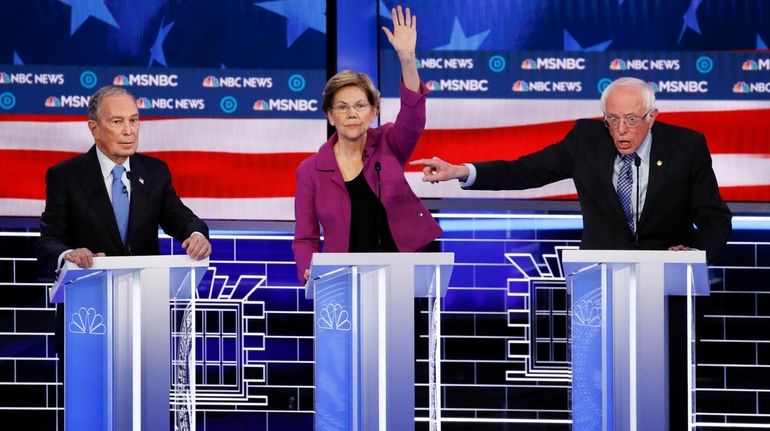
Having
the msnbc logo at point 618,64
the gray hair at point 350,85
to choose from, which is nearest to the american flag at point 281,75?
the msnbc logo at point 618,64

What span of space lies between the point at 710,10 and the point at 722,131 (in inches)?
23.4

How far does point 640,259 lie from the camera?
3.54 m

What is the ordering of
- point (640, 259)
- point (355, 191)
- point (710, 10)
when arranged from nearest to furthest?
point (640, 259), point (355, 191), point (710, 10)

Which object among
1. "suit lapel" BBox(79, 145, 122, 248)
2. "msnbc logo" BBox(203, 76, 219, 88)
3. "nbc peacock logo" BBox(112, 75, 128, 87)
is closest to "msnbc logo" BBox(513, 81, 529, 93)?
"msnbc logo" BBox(203, 76, 219, 88)

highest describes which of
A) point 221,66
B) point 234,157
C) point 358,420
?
point 221,66

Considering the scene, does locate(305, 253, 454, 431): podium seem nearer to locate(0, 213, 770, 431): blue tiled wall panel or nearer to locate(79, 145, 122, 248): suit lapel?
locate(79, 145, 122, 248): suit lapel

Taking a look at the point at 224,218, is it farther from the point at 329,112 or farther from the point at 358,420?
the point at 358,420

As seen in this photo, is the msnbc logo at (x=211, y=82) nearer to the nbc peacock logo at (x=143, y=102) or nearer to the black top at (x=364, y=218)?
the nbc peacock logo at (x=143, y=102)

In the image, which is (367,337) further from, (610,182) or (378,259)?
(610,182)

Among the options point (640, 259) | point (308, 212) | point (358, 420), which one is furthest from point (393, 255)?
point (308, 212)

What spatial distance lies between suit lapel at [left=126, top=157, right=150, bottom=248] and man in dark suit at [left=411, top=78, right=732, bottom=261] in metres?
1.02

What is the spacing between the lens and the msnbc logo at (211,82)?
6137 mm

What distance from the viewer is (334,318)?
3621mm

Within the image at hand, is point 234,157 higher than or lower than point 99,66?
lower
